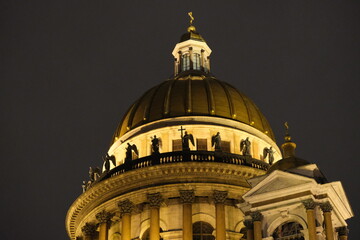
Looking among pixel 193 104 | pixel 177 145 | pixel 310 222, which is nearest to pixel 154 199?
pixel 177 145

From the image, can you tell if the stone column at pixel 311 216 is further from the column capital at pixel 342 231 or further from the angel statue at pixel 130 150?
the angel statue at pixel 130 150

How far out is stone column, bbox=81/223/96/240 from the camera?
6112 centimetres

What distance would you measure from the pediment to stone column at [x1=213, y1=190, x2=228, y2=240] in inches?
413

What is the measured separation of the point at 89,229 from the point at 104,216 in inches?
99.1

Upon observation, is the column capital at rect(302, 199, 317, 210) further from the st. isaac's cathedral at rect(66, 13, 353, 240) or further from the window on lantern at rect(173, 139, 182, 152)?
the window on lantern at rect(173, 139, 182, 152)

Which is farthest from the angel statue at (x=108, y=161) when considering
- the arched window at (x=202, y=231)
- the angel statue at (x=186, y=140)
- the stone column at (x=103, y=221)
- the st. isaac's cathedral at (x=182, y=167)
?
the arched window at (x=202, y=231)

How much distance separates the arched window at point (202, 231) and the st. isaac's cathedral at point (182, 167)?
0.23ft

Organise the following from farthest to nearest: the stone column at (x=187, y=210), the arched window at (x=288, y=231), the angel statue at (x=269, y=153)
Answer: the angel statue at (x=269, y=153) → the stone column at (x=187, y=210) → the arched window at (x=288, y=231)

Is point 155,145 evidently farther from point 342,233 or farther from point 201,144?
point 342,233

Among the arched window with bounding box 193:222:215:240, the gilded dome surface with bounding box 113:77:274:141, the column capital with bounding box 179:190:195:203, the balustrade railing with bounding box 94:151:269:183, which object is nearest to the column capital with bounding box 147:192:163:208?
the column capital with bounding box 179:190:195:203

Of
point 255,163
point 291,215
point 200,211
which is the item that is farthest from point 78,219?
point 291,215

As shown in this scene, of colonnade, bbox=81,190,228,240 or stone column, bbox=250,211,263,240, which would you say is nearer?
stone column, bbox=250,211,263,240

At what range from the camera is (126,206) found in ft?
190

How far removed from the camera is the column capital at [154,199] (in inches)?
2232
